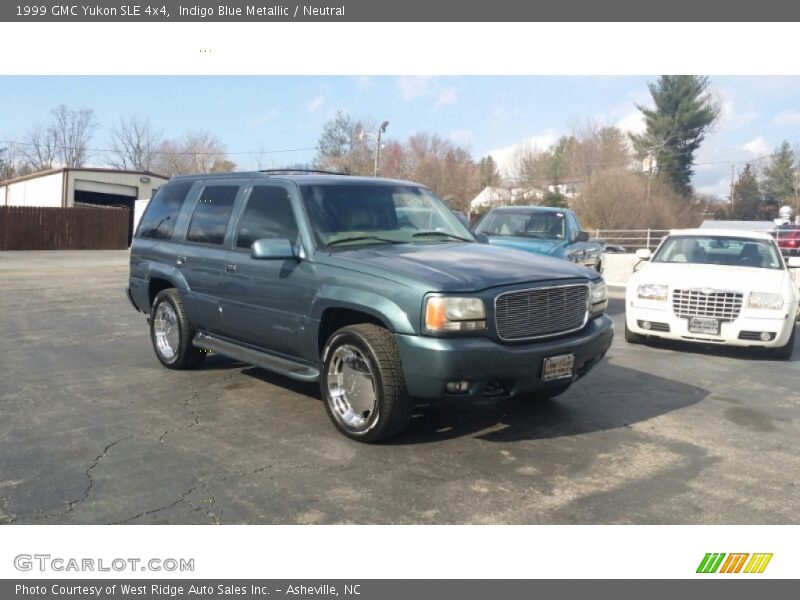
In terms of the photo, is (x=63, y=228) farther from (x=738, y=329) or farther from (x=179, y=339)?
(x=738, y=329)

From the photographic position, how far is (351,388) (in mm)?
5051

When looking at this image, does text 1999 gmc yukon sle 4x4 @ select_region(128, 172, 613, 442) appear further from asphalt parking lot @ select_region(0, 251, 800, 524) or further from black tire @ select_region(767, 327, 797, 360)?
black tire @ select_region(767, 327, 797, 360)

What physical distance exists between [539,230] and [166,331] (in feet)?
21.9

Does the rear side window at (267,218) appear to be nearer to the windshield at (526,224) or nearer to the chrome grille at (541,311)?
the chrome grille at (541,311)

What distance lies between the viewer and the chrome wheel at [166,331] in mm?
7066

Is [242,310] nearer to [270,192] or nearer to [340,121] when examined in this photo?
[270,192]

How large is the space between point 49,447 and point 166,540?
1.78m

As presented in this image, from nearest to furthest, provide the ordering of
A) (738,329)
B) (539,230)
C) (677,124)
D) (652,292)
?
(738,329) < (652,292) < (539,230) < (677,124)

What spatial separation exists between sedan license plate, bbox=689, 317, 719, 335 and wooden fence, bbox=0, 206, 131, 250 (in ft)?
93.7

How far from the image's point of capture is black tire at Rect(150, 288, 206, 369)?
6.85 meters

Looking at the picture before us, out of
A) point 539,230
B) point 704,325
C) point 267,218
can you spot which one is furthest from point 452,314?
point 539,230

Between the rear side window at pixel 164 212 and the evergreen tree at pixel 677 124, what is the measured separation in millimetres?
55595

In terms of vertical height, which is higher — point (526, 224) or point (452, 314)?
point (526, 224)

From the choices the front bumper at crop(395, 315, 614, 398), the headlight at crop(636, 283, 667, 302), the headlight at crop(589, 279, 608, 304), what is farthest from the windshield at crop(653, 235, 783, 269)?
the front bumper at crop(395, 315, 614, 398)
